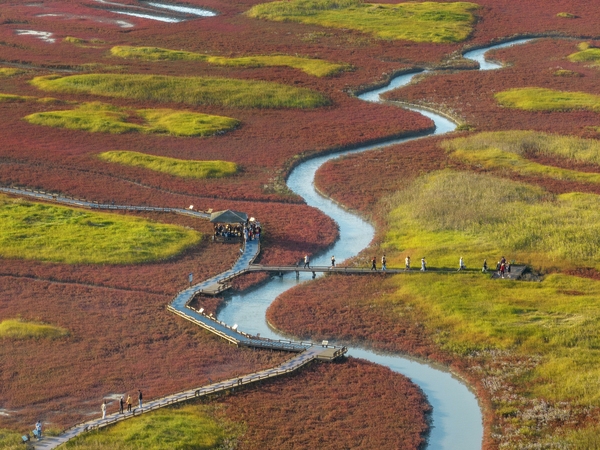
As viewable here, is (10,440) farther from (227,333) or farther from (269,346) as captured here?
(227,333)

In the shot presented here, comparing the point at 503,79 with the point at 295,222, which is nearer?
the point at 295,222

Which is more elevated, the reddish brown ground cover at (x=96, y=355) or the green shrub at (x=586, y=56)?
the green shrub at (x=586, y=56)

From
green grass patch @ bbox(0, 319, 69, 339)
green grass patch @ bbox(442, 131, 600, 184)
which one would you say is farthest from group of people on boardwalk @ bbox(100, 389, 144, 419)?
green grass patch @ bbox(442, 131, 600, 184)

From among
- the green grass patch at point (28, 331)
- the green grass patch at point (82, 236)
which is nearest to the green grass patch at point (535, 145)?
the green grass patch at point (82, 236)

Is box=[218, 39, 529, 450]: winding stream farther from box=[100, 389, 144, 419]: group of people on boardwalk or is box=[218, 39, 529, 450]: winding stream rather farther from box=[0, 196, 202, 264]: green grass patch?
box=[100, 389, 144, 419]: group of people on boardwalk

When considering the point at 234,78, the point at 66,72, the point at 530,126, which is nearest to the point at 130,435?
the point at 530,126

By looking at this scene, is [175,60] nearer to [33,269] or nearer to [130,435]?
Result: [33,269]

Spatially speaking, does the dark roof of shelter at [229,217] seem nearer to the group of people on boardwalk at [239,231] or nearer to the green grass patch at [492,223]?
the group of people on boardwalk at [239,231]
